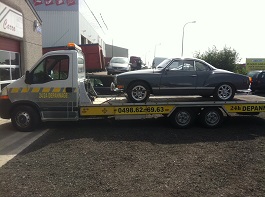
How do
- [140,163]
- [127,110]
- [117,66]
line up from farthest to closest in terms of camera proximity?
1. [117,66]
2. [127,110]
3. [140,163]

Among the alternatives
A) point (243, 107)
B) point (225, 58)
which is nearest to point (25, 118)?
point (243, 107)

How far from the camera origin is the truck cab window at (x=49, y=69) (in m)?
8.24

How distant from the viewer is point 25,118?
27.6ft

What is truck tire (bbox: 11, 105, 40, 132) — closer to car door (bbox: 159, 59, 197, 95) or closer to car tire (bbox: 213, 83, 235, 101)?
car door (bbox: 159, 59, 197, 95)

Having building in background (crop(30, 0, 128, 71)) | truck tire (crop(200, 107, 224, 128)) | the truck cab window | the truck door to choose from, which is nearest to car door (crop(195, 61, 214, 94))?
truck tire (crop(200, 107, 224, 128))

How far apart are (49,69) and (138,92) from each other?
2526mm

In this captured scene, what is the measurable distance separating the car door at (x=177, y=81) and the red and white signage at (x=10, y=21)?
7.68 m

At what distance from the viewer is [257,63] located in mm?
34844

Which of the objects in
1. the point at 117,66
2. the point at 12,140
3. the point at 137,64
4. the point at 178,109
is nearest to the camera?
the point at 12,140

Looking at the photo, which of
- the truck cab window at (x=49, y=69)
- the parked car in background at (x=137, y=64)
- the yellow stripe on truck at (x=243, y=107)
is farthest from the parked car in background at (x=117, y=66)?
the yellow stripe on truck at (x=243, y=107)

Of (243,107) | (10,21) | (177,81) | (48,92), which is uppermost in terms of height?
(10,21)

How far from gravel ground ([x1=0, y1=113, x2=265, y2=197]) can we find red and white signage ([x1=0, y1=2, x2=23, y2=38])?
6.56m

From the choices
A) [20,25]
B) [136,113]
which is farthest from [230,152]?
[20,25]

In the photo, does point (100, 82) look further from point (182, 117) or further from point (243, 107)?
point (243, 107)
